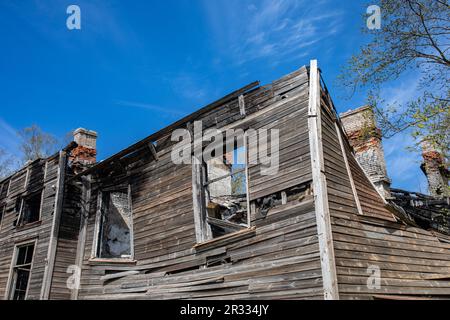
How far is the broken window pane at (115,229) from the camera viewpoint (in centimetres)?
1375

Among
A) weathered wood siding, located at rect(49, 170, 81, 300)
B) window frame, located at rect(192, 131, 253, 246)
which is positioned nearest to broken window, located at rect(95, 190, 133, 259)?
weathered wood siding, located at rect(49, 170, 81, 300)

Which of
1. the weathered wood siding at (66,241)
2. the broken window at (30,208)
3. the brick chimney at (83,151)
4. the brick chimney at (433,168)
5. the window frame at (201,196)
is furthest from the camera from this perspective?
the brick chimney at (433,168)

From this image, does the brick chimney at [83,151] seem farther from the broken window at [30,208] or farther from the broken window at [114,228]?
the broken window at [30,208]

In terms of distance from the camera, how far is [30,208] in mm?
16609

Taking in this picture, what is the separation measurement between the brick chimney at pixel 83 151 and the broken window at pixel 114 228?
158 centimetres

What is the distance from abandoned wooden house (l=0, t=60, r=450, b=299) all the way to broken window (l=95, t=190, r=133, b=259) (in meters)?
0.07

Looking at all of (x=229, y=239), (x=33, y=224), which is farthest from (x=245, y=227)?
(x=33, y=224)

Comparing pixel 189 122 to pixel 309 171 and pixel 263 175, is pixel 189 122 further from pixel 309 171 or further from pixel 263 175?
pixel 309 171

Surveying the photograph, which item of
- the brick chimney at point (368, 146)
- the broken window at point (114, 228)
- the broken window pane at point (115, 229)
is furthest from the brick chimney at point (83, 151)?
the brick chimney at point (368, 146)

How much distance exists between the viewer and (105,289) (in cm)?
1193

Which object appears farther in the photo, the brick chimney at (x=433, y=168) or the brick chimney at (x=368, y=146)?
the brick chimney at (x=433, y=168)
